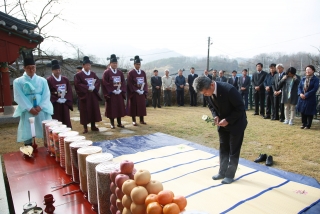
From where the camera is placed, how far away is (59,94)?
17.1 feet

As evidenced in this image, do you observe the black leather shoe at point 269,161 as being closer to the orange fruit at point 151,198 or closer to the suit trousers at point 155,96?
the orange fruit at point 151,198

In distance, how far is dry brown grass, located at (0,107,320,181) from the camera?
3893 millimetres

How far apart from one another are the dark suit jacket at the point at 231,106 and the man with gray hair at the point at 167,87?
907 centimetres

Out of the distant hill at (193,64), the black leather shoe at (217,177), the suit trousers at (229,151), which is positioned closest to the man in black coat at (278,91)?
the suit trousers at (229,151)

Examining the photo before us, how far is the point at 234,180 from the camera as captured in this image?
2977mm

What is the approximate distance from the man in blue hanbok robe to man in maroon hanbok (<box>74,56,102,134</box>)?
1785 mm

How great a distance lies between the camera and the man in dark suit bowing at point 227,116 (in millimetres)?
2670

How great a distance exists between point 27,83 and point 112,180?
316cm

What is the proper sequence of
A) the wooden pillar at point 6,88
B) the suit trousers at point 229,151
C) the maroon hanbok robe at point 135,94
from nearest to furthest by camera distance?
1. the suit trousers at point 229,151
2. the maroon hanbok robe at point 135,94
3. the wooden pillar at point 6,88

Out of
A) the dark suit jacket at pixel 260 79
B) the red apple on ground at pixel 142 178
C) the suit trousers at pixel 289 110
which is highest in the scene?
the dark suit jacket at pixel 260 79

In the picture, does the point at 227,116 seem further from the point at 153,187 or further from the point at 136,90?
the point at 136,90

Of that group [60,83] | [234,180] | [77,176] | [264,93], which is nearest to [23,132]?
[60,83]

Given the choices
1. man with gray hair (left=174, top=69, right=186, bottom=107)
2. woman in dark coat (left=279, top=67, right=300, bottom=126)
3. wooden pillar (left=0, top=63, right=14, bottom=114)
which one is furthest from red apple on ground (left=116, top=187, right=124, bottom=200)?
man with gray hair (left=174, top=69, right=186, bottom=107)

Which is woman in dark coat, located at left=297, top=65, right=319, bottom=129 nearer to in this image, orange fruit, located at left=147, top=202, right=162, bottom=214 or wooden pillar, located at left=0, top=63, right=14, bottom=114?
orange fruit, located at left=147, top=202, right=162, bottom=214
